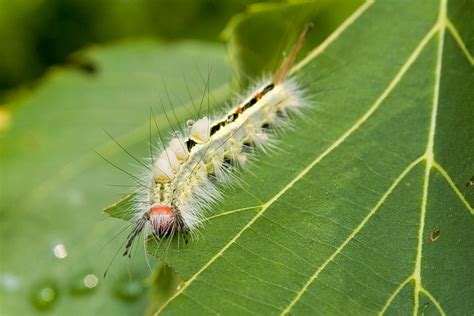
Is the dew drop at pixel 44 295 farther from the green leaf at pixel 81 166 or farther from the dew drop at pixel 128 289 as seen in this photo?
the dew drop at pixel 128 289

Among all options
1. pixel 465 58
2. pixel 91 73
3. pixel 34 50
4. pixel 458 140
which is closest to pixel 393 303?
pixel 458 140

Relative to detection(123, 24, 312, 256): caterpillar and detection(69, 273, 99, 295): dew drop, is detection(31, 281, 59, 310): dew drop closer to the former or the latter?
detection(69, 273, 99, 295): dew drop

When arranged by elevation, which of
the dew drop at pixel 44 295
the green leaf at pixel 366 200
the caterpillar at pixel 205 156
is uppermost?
the dew drop at pixel 44 295

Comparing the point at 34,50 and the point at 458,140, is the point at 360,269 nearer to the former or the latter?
the point at 458,140

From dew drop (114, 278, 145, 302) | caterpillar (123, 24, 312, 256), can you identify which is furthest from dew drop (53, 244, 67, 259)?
caterpillar (123, 24, 312, 256)

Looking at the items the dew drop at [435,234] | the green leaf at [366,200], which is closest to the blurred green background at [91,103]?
the green leaf at [366,200]

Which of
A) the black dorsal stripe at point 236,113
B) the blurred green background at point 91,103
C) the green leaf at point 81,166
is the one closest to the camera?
the black dorsal stripe at point 236,113
